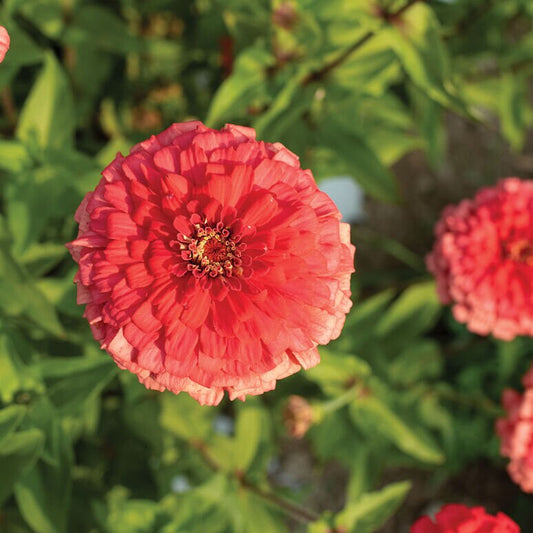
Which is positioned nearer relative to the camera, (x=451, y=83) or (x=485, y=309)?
(x=451, y=83)

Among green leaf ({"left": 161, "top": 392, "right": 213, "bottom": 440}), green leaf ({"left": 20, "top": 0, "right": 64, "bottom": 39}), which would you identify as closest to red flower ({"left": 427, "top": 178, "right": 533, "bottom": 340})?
green leaf ({"left": 161, "top": 392, "right": 213, "bottom": 440})

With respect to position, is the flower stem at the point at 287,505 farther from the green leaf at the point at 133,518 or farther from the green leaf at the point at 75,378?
the green leaf at the point at 75,378

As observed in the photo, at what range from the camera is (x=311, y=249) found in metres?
0.71

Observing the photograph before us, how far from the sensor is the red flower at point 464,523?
2.89 feet

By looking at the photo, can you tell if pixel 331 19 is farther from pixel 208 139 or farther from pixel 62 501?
pixel 62 501

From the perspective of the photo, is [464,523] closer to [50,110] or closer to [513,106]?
[50,110]

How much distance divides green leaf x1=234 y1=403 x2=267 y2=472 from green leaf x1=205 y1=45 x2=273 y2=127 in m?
0.73

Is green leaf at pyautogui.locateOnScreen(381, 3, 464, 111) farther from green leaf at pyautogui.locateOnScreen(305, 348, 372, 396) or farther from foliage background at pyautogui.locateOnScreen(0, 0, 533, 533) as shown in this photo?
green leaf at pyautogui.locateOnScreen(305, 348, 372, 396)

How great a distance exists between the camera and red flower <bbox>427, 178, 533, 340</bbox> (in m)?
1.19

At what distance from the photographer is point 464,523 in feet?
2.90

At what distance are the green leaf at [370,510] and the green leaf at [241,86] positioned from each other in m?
0.83

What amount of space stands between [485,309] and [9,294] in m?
0.96

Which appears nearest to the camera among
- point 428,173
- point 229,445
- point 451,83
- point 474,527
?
point 474,527

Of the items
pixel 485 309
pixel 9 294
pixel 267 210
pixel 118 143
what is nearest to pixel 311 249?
pixel 267 210
